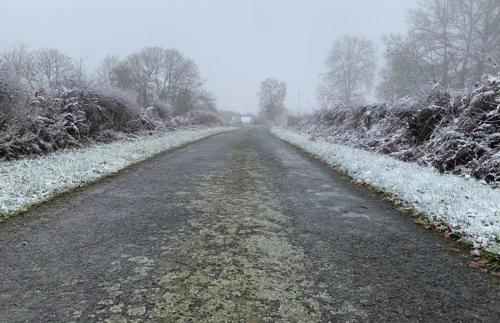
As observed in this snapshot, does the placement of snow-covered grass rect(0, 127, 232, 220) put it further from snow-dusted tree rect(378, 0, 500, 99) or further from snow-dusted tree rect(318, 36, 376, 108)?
snow-dusted tree rect(318, 36, 376, 108)

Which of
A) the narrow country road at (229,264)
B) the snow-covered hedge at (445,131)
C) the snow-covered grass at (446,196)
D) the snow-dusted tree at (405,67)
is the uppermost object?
the snow-dusted tree at (405,67)

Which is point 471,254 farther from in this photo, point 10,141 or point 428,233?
point 10,141

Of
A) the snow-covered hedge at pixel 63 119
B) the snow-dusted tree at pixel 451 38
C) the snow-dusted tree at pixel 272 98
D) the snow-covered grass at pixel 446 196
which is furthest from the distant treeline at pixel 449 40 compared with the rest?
the snow-dusted tree at pixel 272 98

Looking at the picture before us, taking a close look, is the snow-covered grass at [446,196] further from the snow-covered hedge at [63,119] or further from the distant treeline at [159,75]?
the distant treeline at [159,75]

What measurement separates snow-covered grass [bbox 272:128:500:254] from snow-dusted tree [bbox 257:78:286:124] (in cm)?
9368

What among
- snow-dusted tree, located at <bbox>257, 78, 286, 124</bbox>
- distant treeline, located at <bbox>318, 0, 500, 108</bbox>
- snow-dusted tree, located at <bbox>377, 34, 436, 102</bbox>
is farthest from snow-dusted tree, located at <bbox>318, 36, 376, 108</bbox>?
snow-dusted tree, located at <bbox>257, 78, 286, 124</bbox>

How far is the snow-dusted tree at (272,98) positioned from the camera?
10375 cm

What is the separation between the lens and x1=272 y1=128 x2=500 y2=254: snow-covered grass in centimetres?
524

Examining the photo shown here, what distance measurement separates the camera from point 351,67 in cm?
5659

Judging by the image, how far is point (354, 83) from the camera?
56719mm

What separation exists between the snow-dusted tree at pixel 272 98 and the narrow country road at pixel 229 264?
9736 centimetres

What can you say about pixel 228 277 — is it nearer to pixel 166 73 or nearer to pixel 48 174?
pixel 48 174

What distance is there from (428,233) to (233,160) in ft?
28.3

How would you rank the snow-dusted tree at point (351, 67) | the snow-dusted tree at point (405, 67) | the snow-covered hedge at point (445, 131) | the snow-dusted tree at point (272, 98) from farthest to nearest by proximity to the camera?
the snow-dusted tree at point (272, 98) → the snow-dusted tree at point (351, 67) → the snow-dusted tree at point (405, 67) → the snow-covered hedge at point (445, 131)
